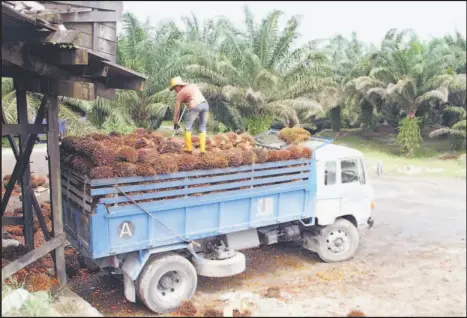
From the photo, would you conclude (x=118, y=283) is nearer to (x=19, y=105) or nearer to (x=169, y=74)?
(x=19, y=105)

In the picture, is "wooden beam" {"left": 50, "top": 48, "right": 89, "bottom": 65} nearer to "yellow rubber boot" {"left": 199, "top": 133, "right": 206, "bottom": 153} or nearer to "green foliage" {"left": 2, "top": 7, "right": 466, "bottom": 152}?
"yellow rubber boot" {"left": 199, "top": 133, "right": 206, "bottom": 153}

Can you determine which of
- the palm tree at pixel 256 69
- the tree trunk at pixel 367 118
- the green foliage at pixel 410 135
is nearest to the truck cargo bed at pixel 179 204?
the palm tree at pixel 256 69

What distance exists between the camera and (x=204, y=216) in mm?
7645

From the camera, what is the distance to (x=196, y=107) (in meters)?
8.53

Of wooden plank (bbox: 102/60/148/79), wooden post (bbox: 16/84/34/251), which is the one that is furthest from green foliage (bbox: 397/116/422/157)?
wooden post (bbox: 16/84/34/251)

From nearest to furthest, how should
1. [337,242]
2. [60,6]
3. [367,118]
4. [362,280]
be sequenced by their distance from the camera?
[60,6], [362,280], [337,242], [367,118]

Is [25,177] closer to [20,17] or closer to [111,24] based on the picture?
[111,24]

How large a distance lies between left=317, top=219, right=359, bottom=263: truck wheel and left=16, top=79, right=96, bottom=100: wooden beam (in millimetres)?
4948

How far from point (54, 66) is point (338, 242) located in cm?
592

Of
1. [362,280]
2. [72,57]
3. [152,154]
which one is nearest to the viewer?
[72,57]

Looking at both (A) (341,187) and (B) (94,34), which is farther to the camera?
(A) (341,187)

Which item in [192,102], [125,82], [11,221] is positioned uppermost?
[125,82]

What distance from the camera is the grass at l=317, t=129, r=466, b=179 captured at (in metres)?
19.3

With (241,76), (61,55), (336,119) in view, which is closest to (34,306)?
(61,55)
